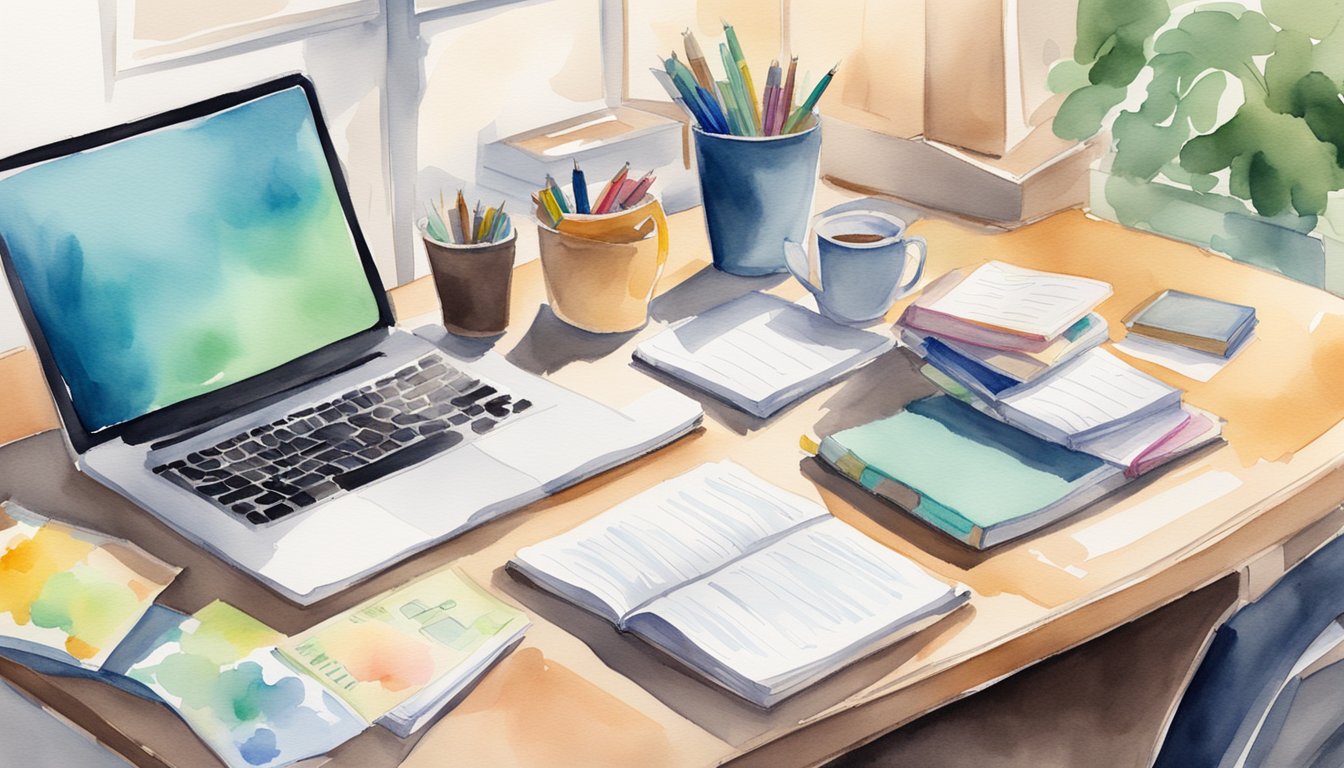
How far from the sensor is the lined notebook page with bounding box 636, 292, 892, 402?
3.58ft

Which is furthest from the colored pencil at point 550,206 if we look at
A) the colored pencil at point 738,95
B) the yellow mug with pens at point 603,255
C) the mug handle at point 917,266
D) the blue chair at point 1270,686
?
the blue chair at point 1270,686

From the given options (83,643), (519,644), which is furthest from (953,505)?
(83,643)

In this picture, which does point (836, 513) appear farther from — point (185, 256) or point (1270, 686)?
point (185, 256)

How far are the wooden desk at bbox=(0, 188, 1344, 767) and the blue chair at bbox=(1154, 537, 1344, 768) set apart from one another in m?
0.07

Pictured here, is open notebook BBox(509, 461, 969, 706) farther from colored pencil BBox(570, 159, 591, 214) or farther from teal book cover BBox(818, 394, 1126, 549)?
colored pencil BBox(570, 159, 591, 214)

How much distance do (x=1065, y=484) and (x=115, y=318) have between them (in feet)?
2.31

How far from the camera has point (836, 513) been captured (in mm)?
930

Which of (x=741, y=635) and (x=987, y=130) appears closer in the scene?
(x=741, y=635)

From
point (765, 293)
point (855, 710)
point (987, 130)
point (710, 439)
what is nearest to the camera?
point (855, 710)

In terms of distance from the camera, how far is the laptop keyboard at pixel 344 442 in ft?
3.03

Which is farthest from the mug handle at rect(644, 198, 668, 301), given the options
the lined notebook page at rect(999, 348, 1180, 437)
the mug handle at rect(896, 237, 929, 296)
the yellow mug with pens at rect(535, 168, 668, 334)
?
the lined notebook page at rect(999, 348, 1180, 437)

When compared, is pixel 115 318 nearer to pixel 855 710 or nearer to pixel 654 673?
pixel 654 673

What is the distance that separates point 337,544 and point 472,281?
0.33 m

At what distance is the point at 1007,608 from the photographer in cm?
83
